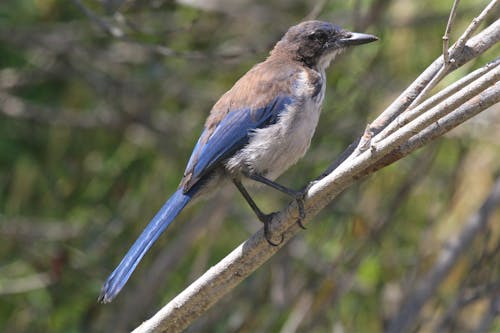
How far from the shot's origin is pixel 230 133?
5309 millimetres

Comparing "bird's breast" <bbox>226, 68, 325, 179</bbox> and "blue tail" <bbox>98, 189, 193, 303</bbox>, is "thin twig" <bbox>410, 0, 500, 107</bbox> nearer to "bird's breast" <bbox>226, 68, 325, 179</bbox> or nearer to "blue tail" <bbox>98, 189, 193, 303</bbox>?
"bird's breast" <bbox>226, 68, 325, 179</bbox>

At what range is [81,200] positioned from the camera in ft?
23.4

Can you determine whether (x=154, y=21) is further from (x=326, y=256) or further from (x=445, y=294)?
(x=445, y=294)

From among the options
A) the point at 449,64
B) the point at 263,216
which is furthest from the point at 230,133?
the point at 449,64

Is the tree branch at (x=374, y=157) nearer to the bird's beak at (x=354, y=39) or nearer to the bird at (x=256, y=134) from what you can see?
the bird at (x=256, y=134)

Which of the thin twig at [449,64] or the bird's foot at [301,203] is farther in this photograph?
the bird's foot at [301,203]

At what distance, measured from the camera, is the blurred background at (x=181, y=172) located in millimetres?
6395

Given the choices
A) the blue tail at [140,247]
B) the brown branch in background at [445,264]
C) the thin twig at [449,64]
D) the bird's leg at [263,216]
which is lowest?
the brown branch in background at [445,264]

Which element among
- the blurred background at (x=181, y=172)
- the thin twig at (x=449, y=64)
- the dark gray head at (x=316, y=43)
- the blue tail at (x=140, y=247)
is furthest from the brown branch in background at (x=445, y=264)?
the thin twig at (x=449, y=64)

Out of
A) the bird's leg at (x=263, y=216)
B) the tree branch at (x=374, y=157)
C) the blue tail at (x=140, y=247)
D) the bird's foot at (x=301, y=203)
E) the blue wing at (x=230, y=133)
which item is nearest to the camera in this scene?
the tree branch at (x=374, y=157)

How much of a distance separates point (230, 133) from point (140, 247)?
882 millimetres

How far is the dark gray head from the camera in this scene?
5.89m

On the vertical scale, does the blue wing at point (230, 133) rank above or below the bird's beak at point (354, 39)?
above

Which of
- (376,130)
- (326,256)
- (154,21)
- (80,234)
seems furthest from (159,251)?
(376,130)
